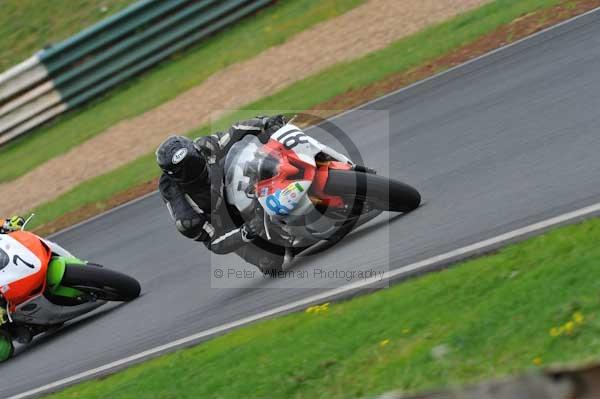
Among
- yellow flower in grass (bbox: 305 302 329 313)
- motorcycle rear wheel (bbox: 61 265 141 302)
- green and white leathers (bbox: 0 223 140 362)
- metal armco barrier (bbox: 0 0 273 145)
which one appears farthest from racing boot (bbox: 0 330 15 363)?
metal armco barrier (bbox: 0 0 273 145)

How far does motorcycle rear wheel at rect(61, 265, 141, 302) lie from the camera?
8.90 m

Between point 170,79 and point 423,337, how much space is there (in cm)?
1259

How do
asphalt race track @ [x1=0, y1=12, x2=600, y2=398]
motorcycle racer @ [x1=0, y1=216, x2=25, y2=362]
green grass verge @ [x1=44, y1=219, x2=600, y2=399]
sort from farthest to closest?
motorcycle racer @ [x1=0, y1=216, x2=25, y2=362] < asphalt race track @ [x1=0, y1=12, x2=600, y2=398] < green grass verge @ [x1=44, y1=219, x2=600, y2=399]

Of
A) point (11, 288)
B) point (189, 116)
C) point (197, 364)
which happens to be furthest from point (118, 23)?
point (197, 364)

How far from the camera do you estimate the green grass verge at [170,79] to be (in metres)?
16.8

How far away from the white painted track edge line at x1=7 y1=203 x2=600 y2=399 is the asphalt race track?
0.35 feet

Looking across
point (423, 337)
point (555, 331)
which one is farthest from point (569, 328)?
point (423, 337)

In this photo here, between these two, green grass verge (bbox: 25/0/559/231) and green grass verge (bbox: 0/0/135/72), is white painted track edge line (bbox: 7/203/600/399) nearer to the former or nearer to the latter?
green grass verge (bbox: 25/0/559/231)

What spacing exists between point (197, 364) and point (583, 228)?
2927mm

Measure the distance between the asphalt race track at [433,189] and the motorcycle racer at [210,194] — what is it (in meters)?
0.57

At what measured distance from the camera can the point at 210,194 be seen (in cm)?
778

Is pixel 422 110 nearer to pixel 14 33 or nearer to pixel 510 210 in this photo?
pixel 510 210

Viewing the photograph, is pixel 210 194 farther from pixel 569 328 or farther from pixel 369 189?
pixel 569 328

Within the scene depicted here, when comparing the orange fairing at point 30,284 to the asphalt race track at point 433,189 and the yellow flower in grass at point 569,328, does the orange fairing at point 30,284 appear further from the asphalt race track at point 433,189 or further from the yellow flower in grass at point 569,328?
the yellow flower in grass at point 569,328
